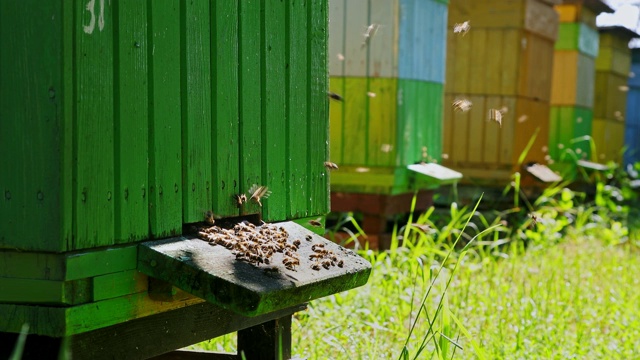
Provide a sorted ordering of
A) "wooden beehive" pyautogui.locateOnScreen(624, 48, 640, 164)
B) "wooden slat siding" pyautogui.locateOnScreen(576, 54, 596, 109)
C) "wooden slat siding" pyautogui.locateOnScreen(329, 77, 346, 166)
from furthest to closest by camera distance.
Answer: "wooden beehive" pyautogui.locateOnScreen(624, 48, 640, 164) → "wooden slat siding" pyautogui.locateOnScreen(576, 54, 596, 109) → "wooden slat siding" pyautogui.locateOnScreen(329, 77, 346, 166)

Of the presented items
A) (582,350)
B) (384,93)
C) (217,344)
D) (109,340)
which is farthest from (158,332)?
(384,93)

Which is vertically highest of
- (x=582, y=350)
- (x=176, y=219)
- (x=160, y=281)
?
(x=176, y=219)

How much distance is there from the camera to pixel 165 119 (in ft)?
9.18

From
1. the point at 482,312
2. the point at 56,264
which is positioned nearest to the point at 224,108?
the point at 56,264

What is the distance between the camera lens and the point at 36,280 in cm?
248

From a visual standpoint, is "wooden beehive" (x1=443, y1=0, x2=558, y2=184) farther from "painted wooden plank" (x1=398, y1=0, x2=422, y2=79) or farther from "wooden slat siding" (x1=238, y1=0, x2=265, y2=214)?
"wooden slat siding" (x1=238, y1=0, x2=265, y2=214)

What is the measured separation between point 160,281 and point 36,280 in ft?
1.41

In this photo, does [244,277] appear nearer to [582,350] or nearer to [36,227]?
[36,227]

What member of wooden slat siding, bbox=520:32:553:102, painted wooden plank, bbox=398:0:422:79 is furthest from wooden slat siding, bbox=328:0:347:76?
wooden slat siding, bbox=520:32:553:102

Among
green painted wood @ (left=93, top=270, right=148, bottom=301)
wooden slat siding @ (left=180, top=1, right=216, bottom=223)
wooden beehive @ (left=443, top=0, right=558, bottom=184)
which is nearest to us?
green painted wood @ (left=93, top=270, right=148, bottom=301)

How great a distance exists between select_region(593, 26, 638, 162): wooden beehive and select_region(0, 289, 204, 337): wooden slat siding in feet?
38.7

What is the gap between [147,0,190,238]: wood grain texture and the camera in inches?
108

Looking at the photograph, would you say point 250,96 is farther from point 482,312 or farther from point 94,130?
point 482,312

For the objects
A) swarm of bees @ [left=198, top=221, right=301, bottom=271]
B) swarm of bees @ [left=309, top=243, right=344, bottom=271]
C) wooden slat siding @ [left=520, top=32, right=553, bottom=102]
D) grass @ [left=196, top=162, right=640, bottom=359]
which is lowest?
grass @ [left=196, top=162, right=640, bottom=359]
